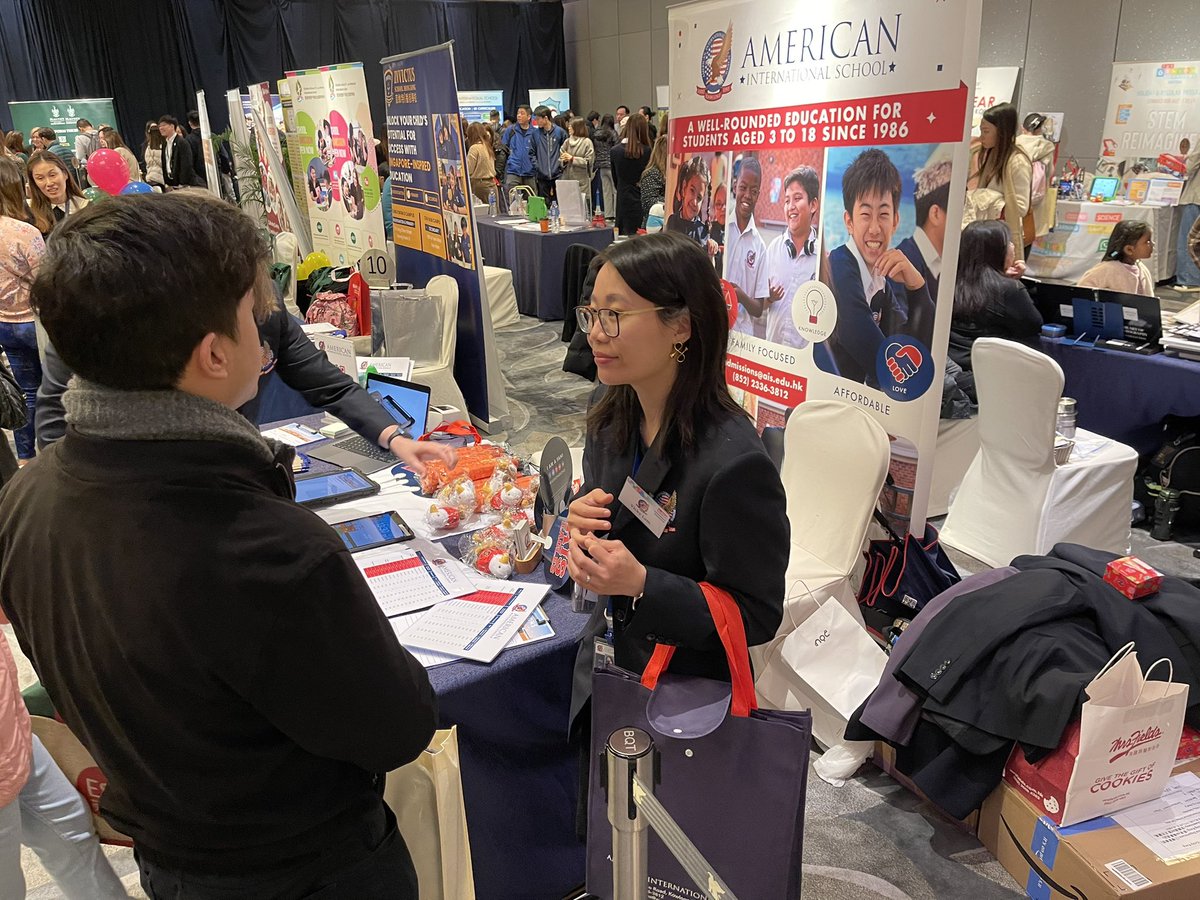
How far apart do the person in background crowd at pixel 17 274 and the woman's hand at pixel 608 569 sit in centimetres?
355

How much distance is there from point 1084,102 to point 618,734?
9825mm

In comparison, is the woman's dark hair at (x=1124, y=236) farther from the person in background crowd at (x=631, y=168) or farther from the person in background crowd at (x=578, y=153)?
the person in background crowd at (x=578, y=153)

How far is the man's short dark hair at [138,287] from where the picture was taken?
0.77m

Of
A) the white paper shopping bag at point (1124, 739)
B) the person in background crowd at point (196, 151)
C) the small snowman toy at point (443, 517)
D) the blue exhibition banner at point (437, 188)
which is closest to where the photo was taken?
the white paper shopping bag at point (1124, 739)

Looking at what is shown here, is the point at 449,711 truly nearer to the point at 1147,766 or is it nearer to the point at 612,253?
the point at 612,253

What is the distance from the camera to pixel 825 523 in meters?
2.63

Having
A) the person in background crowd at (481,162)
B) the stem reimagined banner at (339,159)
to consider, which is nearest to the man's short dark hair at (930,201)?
the stem reimagined banner at (339,159)

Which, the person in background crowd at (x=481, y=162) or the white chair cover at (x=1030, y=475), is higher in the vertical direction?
the person in background crowd at (x=481, y=162)

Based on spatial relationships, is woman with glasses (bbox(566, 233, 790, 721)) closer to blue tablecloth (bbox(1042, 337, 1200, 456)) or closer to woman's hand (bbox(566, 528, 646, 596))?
woman's hand (bbox(566, 528, 646, 596))

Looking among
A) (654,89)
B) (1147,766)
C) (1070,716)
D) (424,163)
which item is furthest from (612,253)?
(654,89)

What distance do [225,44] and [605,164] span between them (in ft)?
25.0

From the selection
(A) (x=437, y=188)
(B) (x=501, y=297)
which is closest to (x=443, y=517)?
(A) (x=437, y=188)

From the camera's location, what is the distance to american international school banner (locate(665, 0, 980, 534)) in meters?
2.40

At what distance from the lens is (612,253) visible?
1.46 meters
